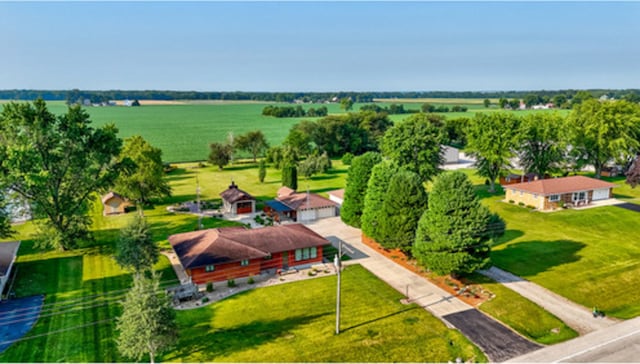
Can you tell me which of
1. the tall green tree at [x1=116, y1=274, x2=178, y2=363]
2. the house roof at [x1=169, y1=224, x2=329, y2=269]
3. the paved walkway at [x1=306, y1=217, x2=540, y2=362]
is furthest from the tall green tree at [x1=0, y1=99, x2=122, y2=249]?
the paved walkway at [x1=306, y1=217, x2=540, y2=362]

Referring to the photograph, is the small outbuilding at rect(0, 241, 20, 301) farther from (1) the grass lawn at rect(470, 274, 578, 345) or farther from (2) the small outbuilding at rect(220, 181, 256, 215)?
(1) the grass lawn at rect(470, 274, 578, 345)

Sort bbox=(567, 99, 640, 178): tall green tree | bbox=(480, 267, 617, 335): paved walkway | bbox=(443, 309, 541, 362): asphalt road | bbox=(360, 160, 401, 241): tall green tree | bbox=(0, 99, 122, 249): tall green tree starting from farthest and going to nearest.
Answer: bbox=(567, 99, 640, 178): tall green tree, bbox=(360, 160, 401, 241): tall green tree, bbox=(0, 99, 122, 249): tall green tree, bbox=(480, 267, 617, 335): paved walkway, bbox=(443, 309, 541, 362): asphalt road

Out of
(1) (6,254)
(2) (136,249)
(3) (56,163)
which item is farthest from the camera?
(3) (56,163)

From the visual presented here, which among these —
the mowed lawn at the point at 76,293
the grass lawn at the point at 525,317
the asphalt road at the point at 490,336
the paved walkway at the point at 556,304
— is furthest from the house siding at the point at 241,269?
the paved walkway at the point at 556,304

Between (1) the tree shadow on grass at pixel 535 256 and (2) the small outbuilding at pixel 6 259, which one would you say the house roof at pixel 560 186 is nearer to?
(1) the tree shadow on grass at pixel 535 256

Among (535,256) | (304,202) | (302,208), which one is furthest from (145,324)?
(535,256)

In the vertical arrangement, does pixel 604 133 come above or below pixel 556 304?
above

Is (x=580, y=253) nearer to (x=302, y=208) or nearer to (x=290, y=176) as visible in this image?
(x=302, y=208)
